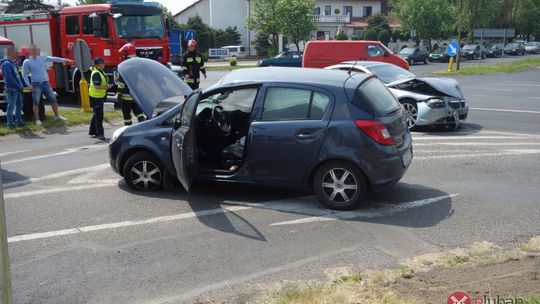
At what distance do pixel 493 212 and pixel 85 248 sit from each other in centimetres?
452

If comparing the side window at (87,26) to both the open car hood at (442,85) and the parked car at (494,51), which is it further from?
the parked car at (494,51)

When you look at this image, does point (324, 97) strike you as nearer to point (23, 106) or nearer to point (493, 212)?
point (493, 212)

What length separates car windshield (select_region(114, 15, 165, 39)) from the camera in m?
16.7

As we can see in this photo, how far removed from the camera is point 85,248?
5.25 m

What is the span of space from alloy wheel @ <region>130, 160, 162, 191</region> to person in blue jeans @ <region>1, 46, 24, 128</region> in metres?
6.51

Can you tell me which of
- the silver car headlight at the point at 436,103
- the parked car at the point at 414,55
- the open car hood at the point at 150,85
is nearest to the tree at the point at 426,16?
the parked car at the point at 414,55

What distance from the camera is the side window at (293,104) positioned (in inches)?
249

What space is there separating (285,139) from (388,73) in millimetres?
8246

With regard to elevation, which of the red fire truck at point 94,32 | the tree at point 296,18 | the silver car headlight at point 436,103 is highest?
the tree at point 296,18

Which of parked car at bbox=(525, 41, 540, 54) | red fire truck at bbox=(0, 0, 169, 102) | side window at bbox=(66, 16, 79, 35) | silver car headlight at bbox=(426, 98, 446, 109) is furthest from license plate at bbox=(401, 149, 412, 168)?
parked car at bbox=(525, 41, 540, 54)

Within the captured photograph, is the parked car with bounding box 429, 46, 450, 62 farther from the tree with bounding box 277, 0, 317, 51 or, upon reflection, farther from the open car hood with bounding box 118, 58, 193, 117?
the open car hood with bounding box 118, 58, 193, 117

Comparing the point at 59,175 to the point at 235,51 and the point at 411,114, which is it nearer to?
the point at 411,114

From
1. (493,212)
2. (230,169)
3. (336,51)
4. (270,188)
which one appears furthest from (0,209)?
(336,51)

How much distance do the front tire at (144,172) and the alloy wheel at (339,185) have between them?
228cm
